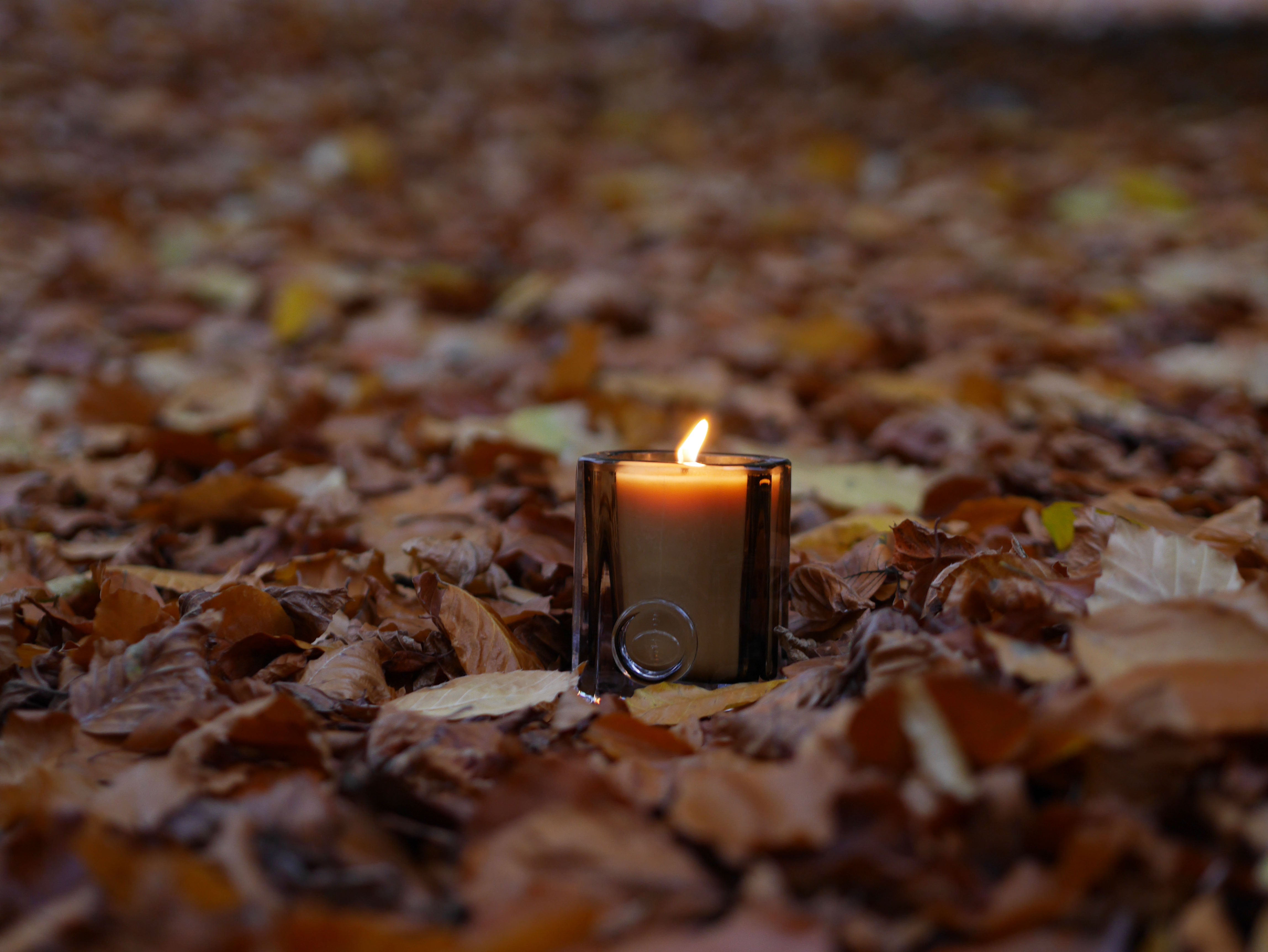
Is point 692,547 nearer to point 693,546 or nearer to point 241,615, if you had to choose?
point 693,546

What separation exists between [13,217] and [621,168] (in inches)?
Answer: 67.9

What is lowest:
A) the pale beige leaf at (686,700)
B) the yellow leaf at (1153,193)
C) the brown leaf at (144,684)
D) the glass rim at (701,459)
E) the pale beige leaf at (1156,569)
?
the pale beige leaf at (686,700)

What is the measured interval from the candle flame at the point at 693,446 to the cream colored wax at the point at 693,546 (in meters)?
0.02

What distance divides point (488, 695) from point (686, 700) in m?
0.16

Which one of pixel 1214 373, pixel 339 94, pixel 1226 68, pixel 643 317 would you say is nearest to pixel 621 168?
pixel 339 94

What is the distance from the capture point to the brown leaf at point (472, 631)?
91 centimetres

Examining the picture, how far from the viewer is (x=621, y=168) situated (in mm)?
3434

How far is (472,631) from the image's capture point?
3.04 ft

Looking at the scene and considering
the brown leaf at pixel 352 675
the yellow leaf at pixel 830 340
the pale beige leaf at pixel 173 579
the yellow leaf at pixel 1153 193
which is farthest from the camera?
the yellow leaf at pixel 1153 193

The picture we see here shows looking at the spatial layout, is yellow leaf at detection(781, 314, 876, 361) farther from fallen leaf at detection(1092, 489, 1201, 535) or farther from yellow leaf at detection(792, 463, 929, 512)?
fallen leaf at detection(1092, 489, 1201, 535)

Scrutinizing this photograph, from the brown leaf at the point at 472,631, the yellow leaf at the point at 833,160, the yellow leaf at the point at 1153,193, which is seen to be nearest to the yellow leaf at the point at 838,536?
the brown leaf at the point at 472,631

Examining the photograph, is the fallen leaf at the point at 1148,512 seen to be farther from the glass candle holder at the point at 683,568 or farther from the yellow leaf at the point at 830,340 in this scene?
the yellow leaf at the point at 830,340

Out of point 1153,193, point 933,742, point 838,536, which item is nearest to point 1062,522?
point 838,536

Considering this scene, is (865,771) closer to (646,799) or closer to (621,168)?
(646,799)
